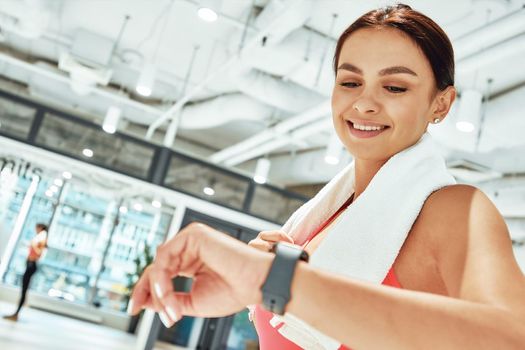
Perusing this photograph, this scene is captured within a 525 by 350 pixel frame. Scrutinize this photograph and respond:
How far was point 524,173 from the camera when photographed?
7453 mm

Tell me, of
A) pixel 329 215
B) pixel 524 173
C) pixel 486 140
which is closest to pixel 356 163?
pixel 329 215

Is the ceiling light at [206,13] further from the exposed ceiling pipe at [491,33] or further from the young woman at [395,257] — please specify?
the young woman at [395,257]

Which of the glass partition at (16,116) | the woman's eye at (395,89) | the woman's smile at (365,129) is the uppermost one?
the glass partition at (16,116)

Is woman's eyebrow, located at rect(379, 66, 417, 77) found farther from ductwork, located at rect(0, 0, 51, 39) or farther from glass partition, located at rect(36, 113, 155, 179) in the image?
glass partition, located at rect(36, 113, 155, 179)

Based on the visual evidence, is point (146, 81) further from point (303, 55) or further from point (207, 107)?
point (207, 107)

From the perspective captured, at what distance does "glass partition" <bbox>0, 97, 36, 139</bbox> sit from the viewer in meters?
6.48

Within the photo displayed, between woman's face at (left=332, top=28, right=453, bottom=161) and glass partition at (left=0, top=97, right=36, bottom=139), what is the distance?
21.3 ft

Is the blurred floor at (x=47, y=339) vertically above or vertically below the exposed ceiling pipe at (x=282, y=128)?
below

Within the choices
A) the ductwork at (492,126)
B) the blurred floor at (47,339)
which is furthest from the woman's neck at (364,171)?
the blurred floor at (47,339)

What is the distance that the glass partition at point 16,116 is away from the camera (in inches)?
255

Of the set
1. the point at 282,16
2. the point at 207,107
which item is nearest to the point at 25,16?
the point at 207,107

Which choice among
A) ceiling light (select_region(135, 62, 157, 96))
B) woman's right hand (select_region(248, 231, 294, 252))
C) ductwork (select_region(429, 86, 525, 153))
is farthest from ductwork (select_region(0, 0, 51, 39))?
woman's right hand (select_region(248, 231, 294, 252))

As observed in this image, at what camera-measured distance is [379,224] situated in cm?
69

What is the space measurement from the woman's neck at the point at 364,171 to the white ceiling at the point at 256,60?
3.18 m
